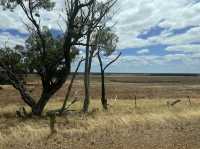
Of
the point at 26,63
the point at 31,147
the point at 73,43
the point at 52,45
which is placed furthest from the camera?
the point at 26,63

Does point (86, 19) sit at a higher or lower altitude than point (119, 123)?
higher

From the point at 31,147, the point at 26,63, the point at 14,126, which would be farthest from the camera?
the point at 26,63

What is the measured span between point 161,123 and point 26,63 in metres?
33.5

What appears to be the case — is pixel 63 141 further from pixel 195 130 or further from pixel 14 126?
pixel 195 130

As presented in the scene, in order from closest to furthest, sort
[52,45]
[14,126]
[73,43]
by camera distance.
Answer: [14,126] → [73,43] → [52,45]

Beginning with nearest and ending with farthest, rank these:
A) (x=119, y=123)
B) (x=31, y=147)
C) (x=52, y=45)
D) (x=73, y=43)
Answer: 1. (x=31, y=147)
2. (x=119, y=123)
3. (x=73, y=43)
4. (x=52, y=45)

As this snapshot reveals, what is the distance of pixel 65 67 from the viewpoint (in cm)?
2320

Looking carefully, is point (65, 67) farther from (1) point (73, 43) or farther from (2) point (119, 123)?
(2) point (119, 123)

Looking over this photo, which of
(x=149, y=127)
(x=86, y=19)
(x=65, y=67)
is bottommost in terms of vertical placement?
(x=149, y=127)

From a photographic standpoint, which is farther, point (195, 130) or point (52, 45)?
point (52, 45)

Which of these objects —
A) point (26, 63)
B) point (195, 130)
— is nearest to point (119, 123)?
point (195, 130)

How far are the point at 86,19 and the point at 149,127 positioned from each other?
23.6 ft

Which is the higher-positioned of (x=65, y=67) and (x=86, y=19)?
(x=86, y=19)

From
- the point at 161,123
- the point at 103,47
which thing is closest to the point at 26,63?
the point at 103,47
